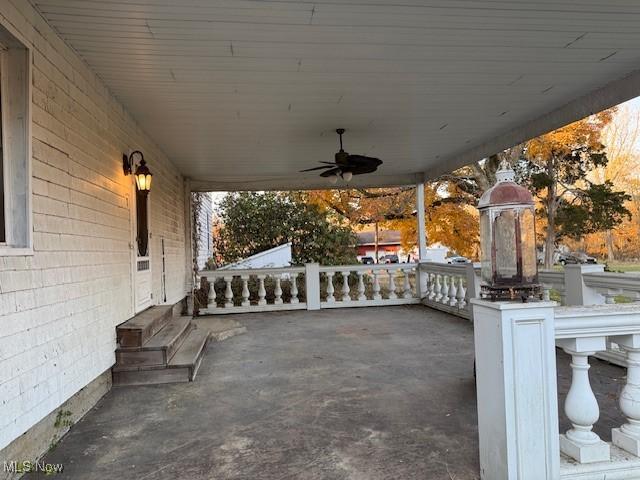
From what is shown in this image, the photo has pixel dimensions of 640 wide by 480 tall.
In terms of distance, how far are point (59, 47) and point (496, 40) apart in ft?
10.3

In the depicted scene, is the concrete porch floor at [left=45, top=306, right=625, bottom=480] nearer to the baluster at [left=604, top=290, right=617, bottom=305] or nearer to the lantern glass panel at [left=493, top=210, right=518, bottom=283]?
the baluster at [left=604, top=290, right=617, bottom=305]

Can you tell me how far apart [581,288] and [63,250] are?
4434 millimetres

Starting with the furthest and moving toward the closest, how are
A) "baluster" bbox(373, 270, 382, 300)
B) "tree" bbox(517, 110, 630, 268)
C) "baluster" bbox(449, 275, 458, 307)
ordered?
"tree" bbox(517, 110, 630, 268), "baluster" bbox(373, 270, 382, 300), "baluster" bbox(449, 275, 458, 307)

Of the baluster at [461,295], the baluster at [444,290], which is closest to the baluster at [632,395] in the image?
the baluster at [461,295]

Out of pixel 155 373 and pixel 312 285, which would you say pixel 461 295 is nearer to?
pixel 312 285

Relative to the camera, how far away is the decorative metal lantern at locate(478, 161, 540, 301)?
→ 1.99 m

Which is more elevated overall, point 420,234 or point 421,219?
point 421,219

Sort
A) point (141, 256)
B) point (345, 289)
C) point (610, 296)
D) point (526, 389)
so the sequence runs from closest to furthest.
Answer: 1. point (526, 389)
2. point (610, 296)
3. point (141, 256)
4. point (345, 289)

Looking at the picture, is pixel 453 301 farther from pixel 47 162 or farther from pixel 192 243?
pixel 47 162

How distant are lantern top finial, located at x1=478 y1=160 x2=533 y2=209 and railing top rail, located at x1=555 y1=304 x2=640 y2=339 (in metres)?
0.57

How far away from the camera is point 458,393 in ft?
10.5

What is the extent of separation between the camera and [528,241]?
213cm

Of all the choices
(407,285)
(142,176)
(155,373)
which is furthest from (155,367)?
(407,285)

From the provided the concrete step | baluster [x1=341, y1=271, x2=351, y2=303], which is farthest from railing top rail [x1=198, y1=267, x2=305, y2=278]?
the concrete step
